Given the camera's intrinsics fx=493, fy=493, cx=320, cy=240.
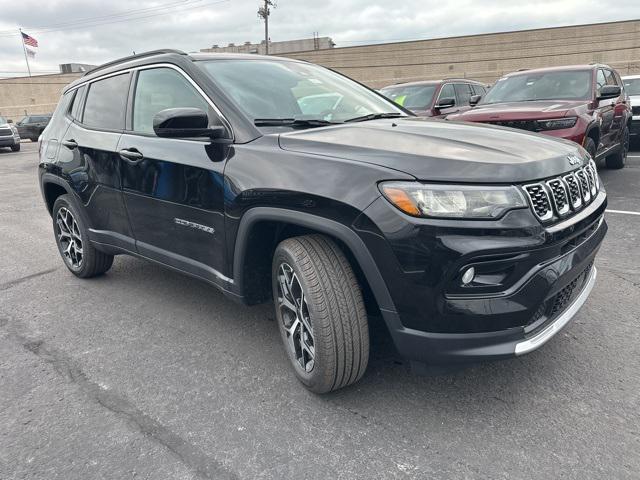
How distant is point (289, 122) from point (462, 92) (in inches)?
343

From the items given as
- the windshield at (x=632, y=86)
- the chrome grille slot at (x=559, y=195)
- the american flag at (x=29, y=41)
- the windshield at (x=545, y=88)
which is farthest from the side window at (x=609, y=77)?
the american flag at (x=29, y=41)

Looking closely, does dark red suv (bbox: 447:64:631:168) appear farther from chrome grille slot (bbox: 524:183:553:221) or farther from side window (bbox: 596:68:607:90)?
chrome grille slot (bbox: 524:183:553:221)

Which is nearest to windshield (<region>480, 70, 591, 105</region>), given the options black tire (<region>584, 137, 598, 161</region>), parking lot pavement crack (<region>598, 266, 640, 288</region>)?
black tire (<region>584, 137, 598, 161</region>)

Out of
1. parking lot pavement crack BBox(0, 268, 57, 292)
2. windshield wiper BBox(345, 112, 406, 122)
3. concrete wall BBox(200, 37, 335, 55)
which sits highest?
concrete wall BBox(200, 37, 335, 55)

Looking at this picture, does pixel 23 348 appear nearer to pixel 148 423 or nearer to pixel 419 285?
pixel 148 423

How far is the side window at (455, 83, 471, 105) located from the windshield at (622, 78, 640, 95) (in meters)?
3.58

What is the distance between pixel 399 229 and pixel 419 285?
239 millimetres

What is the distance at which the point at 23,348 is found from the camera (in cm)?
318

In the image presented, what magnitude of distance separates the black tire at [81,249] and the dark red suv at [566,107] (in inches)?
178

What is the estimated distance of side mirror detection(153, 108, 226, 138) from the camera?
2.49 metres

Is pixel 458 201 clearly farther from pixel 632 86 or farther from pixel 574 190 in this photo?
pixel 632 86

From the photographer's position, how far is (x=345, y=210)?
211 centimetres

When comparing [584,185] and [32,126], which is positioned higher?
[584,185]

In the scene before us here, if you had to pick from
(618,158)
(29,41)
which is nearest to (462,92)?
(618,158)
